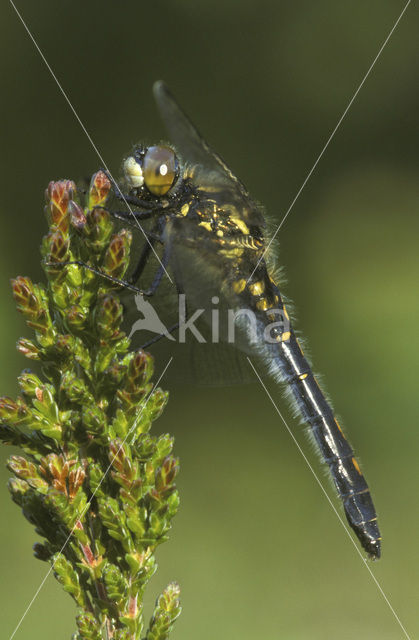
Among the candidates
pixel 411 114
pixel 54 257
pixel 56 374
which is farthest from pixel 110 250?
pixel 411 114

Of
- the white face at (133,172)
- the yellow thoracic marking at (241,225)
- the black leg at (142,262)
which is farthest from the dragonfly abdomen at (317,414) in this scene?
the white face at (133,172)

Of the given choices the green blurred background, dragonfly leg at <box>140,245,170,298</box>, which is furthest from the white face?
the green blurred background

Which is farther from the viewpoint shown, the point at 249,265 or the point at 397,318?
the point at 397,318

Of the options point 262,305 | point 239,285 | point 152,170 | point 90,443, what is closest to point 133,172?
point 152,170

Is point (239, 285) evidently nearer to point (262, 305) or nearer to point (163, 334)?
point (262, 305)

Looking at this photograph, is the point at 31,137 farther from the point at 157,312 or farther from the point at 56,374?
the point at 56,374

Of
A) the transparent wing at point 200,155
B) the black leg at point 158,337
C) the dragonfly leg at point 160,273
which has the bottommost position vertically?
the black leg at point 158,337

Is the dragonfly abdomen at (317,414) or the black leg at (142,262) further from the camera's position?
the black leg at (142,262)

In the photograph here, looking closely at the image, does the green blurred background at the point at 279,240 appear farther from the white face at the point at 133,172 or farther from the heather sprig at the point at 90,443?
the heather sprig at the point at 90,443
